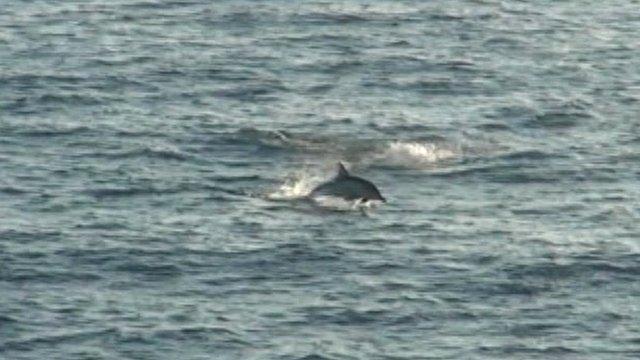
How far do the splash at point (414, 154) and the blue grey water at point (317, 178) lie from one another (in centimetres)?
9

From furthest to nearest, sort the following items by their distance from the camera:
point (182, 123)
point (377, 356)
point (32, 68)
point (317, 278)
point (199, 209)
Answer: point (32, 68)
point (182, 123)
point (199, 209)
point (317, 278)
point (377, 356)

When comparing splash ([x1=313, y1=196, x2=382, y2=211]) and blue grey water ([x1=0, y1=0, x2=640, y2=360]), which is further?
splash ([x1=313, y1=196, x2=382, y2=211])

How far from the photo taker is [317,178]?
64938 millimetres

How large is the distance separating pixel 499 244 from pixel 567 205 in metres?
4.09

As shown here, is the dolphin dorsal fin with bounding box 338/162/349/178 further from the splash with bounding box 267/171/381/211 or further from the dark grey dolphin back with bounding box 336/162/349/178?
the splash with bounding box 267/171/381/211

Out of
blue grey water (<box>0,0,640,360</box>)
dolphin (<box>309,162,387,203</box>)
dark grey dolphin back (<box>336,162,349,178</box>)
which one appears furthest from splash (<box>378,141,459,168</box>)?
dolphin (<box>309,162,387,203</box>)

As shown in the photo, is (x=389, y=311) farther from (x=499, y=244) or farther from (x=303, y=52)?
(x=303, y=52)

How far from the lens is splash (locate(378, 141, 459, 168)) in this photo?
66750 mm

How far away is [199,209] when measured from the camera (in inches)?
2447

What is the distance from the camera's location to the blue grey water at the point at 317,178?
2117 inches

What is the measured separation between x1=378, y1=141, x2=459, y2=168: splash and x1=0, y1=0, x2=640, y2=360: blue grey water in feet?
0.29

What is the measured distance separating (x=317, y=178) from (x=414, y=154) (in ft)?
12.1

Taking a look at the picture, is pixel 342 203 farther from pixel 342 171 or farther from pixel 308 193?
pixel 308 193

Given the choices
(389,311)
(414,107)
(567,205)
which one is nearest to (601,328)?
(389,311)
